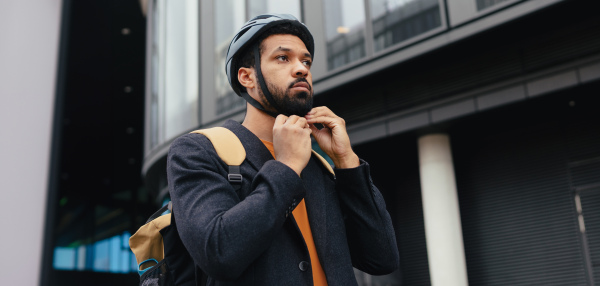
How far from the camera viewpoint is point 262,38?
1.91 meters

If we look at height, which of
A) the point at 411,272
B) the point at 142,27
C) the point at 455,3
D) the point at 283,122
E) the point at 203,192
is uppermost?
the point at 142,27

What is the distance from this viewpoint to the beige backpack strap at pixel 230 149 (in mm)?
1628

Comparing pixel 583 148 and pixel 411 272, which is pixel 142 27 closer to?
pixel 411 272

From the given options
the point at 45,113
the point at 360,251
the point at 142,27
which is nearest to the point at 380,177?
the point at 45,113

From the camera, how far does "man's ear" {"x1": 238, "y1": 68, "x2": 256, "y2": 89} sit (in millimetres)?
1920

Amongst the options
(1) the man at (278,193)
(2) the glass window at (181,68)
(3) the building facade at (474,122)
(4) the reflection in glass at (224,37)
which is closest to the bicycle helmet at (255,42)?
(1) the man at (278,193)

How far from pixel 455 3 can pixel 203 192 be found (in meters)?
7.49

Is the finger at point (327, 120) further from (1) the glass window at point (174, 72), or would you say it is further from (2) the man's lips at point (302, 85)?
(1) the glass window at point (174, 72)

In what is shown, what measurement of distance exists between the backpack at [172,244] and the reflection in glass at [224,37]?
9.56m

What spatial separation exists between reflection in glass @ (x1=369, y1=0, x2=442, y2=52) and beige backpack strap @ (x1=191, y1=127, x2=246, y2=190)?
726 cm

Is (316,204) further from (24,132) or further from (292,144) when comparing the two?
(24,132)

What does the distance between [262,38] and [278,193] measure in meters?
0.67

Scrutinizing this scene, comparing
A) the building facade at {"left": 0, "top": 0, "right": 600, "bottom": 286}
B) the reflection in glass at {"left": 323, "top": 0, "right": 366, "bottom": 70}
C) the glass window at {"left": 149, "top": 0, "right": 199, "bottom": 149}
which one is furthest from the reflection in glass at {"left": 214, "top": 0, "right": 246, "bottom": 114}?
the reflection in glass at {"left": 323, "top": 0, "right": 366, "bottom": 70}

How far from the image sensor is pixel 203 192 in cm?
152
